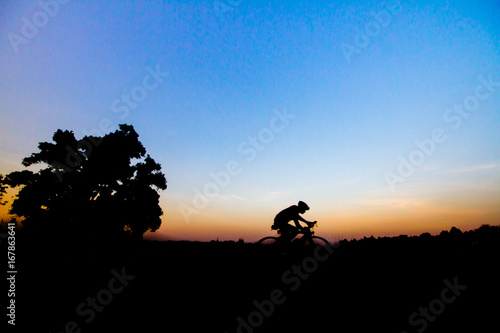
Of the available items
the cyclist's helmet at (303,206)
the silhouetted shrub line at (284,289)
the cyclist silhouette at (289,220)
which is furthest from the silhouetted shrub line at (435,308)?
the cyclist's helmet at (303,206)

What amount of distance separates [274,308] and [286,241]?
3.18 metres

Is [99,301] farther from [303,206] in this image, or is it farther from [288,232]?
[303,206]

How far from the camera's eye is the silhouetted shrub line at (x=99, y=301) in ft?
13.8

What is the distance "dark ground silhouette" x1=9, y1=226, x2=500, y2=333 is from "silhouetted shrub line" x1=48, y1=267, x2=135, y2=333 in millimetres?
24

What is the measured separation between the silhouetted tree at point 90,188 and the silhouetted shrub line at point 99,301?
571 inches

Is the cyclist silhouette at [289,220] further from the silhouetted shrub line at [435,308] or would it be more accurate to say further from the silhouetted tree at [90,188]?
the silhouetted tree at [90,188]

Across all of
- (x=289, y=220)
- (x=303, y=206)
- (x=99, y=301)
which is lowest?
(x=99, y=301)

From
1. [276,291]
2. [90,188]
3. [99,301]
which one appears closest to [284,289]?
[276,291]

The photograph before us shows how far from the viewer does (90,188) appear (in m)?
19.8

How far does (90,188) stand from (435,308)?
914 inches

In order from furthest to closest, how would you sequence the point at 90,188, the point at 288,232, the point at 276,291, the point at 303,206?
the point at 90,188 < the point at 303,206 < the point at 288,232 < the point at 276,291

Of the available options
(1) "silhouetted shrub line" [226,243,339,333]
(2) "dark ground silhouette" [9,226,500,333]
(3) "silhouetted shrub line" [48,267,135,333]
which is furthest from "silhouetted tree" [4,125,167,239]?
(1) "silhouetted shrub line" [226,243,339,333]

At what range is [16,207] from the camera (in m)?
17.6

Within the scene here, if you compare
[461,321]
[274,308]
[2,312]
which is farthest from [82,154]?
[461,321]
